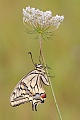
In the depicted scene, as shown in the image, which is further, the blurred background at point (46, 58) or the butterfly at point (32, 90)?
the blurred background at point (46, 58)

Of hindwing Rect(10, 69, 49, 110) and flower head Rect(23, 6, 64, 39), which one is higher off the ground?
flower head Rect(23, 6, 64, 39)

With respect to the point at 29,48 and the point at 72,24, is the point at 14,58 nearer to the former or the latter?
the point at 29,48

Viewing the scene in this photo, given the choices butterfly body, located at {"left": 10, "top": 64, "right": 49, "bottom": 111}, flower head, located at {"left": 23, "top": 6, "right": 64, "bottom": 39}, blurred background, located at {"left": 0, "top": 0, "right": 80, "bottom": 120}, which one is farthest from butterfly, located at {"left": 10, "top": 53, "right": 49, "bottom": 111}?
blurred background, located at {"left": 0, "top": 0, "right": 80, "bottom": 120}

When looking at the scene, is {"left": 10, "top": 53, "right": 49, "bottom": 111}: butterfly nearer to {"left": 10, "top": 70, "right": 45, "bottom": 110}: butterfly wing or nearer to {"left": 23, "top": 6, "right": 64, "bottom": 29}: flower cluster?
{"left": 10, "top": 70, "right": 45, "bottom": 110}: butterfly wing

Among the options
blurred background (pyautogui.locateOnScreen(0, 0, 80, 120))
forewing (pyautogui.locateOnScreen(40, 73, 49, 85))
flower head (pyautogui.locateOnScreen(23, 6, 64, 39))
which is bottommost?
forewing (pyautogui.locateOnScreen(40, 73, 49, 85))

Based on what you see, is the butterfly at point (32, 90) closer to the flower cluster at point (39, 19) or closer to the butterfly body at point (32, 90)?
the butterfly body at point (32, 90)

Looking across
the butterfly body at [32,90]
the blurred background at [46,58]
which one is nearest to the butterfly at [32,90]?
the butterfly body at [32,90]

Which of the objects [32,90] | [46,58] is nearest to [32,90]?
[32,90]
